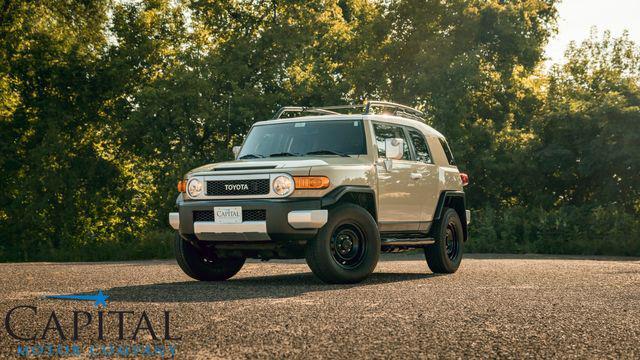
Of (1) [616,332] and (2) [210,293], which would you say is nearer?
(1) [616,332]

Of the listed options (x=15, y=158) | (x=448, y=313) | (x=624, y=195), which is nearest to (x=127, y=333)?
(x=448, y=313)

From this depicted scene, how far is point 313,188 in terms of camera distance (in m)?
10.2

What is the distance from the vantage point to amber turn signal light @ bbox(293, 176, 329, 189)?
10.1m

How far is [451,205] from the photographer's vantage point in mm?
13281

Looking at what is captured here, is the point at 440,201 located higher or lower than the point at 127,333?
higher

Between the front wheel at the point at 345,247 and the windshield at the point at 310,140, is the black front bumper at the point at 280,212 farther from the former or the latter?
the windshield at the point at 310,140

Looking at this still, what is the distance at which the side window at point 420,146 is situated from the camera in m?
12.5

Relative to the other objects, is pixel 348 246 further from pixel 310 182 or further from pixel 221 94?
pixel 221 94

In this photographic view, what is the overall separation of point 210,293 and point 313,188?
68.1 inches

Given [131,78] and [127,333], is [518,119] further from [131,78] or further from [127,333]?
[127,333]

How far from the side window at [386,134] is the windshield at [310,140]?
1.00 ft

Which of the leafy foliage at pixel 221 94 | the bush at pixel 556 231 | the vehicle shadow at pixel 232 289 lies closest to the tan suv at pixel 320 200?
the vehicle shadow at pixel 232 289

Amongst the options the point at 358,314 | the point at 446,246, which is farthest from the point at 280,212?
the point at 446,246

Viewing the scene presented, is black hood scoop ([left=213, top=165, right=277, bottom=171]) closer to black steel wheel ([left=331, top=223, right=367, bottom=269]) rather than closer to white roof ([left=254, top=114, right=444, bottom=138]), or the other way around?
black steel wheel ([left=331, top=223, right=367, bottom=269])
